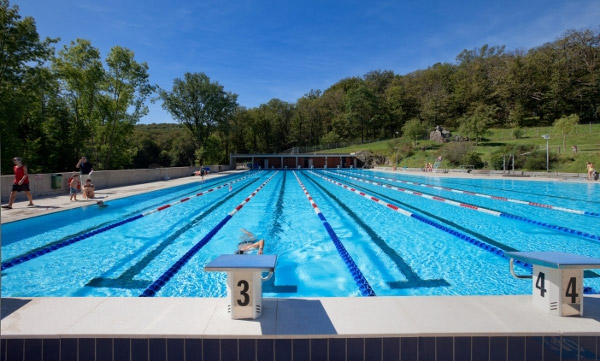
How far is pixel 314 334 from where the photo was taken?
85.1 inches

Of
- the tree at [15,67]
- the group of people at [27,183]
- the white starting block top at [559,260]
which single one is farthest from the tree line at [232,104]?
the white starting block top at [559,260]

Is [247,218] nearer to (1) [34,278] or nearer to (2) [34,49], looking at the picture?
(1) [34,278]

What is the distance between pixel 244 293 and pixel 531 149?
28.6 m

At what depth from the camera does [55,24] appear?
391 cm

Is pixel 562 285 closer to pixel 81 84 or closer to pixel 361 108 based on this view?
pixel 81 84

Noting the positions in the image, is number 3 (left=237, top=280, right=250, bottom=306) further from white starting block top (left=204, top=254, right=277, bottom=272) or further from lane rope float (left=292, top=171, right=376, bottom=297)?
lane rope float (left=292, top=171, right=376, bottom=297)

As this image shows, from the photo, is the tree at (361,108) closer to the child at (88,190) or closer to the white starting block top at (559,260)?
the child at (88,190)

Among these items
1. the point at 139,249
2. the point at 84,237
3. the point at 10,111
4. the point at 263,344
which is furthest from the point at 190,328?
the point at 10,111

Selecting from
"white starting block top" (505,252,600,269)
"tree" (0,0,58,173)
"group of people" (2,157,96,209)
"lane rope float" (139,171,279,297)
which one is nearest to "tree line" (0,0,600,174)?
"tree" (0,0,58,173)

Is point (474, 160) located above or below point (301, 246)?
above

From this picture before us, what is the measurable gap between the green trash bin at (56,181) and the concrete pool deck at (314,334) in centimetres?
1164

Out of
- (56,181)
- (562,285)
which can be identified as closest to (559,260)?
(562,285)

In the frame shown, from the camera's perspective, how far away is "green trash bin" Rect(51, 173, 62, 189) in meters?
11.8

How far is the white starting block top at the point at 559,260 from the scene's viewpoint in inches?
87.7
